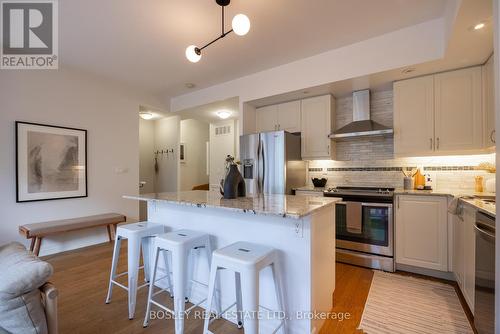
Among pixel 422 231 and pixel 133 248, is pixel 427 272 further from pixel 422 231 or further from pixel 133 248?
pixel 133 248

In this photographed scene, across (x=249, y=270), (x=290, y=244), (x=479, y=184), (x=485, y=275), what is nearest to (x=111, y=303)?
(x=249, y=270)

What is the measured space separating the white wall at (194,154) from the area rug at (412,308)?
4.61m

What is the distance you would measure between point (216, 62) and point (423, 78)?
264 centimetres

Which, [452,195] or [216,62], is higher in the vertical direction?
[216,62]

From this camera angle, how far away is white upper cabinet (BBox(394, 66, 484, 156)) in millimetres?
2457

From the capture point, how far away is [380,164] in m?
3.30

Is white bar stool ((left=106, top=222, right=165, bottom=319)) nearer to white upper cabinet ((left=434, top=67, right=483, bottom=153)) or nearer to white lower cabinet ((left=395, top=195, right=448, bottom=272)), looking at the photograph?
white lower cabinet ((left=395, top=195, right=448, bottom=272))

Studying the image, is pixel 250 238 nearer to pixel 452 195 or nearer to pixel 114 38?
pixel 452 195

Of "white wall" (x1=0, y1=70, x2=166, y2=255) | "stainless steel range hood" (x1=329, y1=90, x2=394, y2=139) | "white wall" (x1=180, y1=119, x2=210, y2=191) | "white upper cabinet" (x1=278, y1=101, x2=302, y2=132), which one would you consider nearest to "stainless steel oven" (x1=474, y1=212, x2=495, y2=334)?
"stainless steel range hood" (x1=329, y1=90, x2=394, y2=139)

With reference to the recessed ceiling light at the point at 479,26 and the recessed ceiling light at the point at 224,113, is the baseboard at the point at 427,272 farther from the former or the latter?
the recessed ceiling light at the point at 224,113

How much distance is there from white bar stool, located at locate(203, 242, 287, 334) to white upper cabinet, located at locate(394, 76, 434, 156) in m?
2.39

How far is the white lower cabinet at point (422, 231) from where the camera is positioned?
245cm

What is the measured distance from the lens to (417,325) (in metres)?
1.76

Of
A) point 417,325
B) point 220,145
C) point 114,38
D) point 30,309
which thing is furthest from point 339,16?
point 220,145
